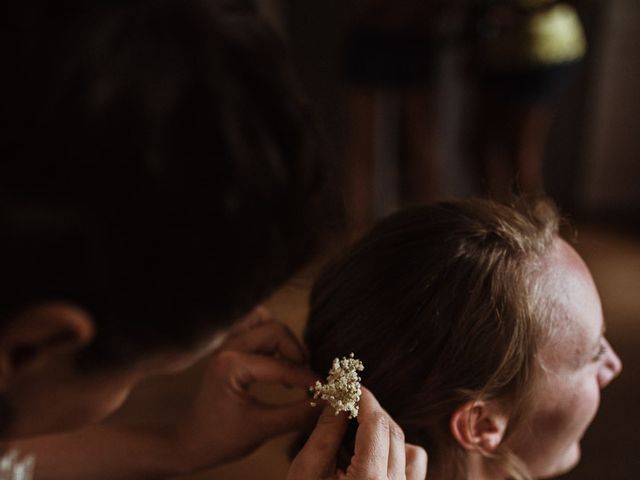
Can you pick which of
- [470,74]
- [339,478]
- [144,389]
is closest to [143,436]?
[339,478]

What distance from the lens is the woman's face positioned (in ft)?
3.40

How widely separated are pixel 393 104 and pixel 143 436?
2.53m

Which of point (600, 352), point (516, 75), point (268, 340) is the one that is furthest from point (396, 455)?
point (516, 75)

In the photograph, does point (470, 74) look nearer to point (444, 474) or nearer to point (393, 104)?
point (393, 104)

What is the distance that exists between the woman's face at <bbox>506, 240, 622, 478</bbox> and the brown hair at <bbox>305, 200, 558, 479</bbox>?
0.10 ft

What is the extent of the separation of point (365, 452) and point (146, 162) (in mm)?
465

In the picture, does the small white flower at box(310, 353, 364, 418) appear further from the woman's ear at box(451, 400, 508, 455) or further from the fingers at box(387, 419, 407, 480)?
the woman's ear at box(451, 400, 508, 455)

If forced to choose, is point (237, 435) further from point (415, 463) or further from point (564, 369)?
point (564, 369)

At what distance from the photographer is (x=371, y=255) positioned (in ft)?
3.37

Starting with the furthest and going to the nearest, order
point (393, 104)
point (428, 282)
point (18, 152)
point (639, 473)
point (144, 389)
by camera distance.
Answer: point (393, 104), point (144, 389), point (639, 473), point (428, 282), point (18, 152)

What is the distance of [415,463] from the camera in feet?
2.98

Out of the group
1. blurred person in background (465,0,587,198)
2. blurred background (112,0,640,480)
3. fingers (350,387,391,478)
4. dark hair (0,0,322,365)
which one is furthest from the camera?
blurred person in background (465,0,587,198)

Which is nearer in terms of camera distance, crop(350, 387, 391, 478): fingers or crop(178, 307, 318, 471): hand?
crop(350, 387, 391, 478): fingers

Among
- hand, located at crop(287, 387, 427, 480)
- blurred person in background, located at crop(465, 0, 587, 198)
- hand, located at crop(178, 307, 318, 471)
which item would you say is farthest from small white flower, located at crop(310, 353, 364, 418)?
blurred person in background, located at crop(465, 0, 587, 198)
